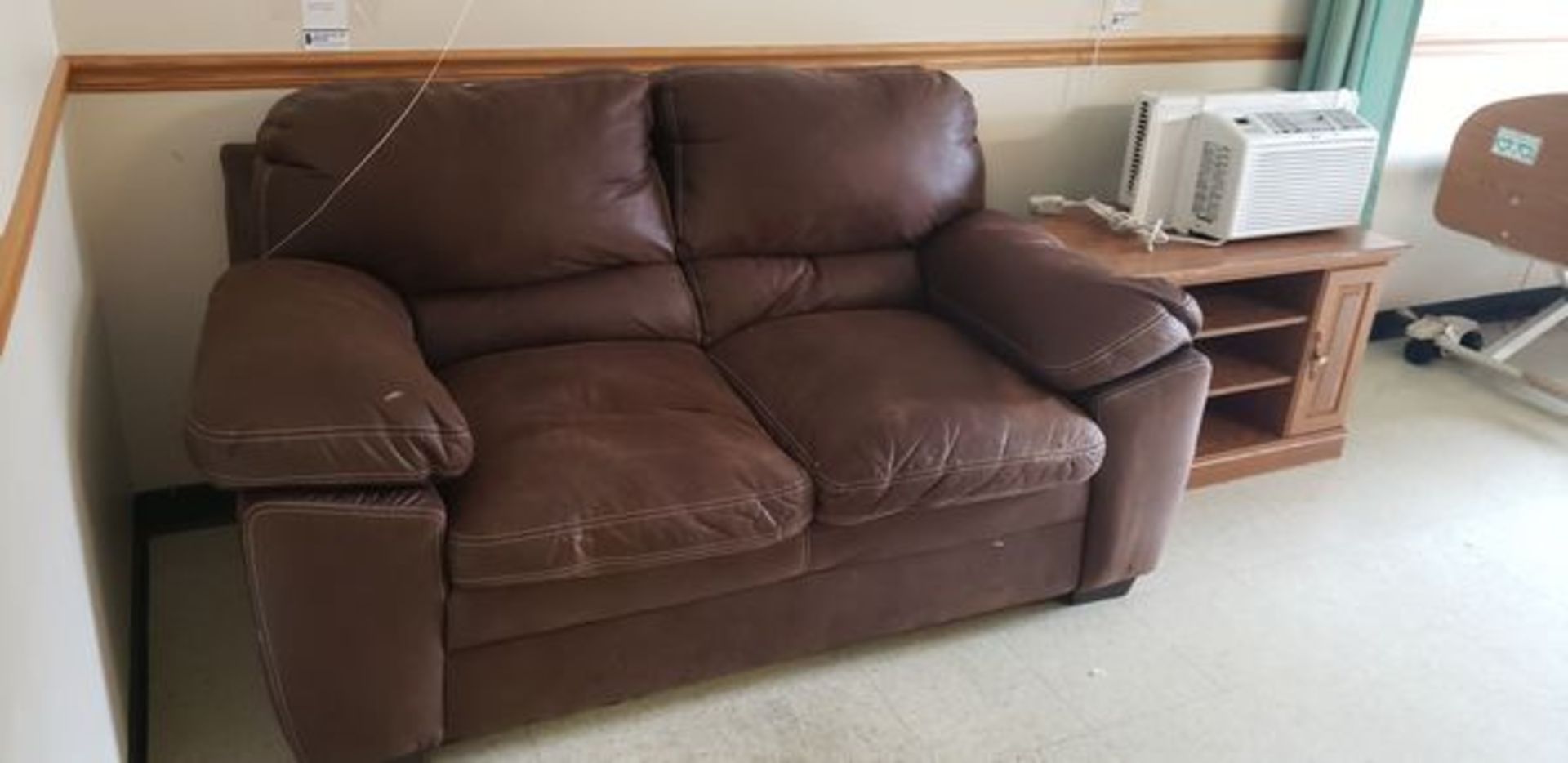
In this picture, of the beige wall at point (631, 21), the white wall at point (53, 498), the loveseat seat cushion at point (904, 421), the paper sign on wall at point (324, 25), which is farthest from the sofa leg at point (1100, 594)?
the paper sign on wall at point (324, 25)

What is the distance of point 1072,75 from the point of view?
9.47 feet

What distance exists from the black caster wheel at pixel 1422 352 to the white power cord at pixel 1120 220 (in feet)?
4.19

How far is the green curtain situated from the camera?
292 cm

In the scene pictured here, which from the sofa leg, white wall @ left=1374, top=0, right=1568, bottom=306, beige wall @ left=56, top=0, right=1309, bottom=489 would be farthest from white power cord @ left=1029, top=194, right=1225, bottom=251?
white wall @ left=1374, top=0, right=1568, bottom=306

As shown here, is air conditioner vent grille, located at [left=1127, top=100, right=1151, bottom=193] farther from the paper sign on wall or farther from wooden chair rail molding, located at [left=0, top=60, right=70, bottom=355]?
wooden chair rail molding, located at [left=0, top=60, right=70, bottom=355]

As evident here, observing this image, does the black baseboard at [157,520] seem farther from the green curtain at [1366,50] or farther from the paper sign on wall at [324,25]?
the green curtain at [1366,50]

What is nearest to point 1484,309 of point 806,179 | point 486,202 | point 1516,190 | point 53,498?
point 1516,190

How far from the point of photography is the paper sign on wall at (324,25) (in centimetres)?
217

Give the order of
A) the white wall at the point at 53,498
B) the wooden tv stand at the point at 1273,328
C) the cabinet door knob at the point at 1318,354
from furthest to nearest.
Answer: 1. the cabinet door knob at the point at 1318,354
2. the wooden tv stand at the point at 1273,328
3. the white wall at the point at 53,498

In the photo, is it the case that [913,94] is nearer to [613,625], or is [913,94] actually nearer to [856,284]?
[856,284]

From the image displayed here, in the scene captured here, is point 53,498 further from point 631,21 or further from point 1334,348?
point 1334,348

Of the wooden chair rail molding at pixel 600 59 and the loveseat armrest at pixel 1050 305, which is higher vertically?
the wooden chair rail molding at pixel 600 59

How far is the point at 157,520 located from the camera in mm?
2389

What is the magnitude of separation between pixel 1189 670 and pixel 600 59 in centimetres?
165
